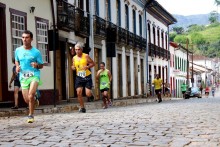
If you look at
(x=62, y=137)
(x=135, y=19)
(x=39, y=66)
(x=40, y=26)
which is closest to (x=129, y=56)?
(x=135, y=19)

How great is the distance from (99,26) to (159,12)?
18.2 metres

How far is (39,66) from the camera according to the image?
851 centimetres

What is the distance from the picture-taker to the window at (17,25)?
586 inches

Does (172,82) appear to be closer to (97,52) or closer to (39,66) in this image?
(97,52)

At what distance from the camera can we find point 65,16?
18656mm

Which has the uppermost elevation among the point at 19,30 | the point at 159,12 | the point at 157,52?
the point at 159,12

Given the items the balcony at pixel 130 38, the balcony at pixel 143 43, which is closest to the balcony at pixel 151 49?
the balcony at pixel 143 43

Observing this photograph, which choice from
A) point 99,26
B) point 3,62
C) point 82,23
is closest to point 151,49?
point 99,26

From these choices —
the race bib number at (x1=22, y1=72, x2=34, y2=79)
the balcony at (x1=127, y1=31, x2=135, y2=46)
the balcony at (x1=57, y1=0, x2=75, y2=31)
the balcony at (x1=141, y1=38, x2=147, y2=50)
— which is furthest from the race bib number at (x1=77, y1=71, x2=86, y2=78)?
the balcony at (x1=141, y1=38, x2=147, y2=50)

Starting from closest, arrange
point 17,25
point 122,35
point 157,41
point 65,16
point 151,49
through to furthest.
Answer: point 17,25
point 65,16
point 122,35
point 151,49
point 157,41

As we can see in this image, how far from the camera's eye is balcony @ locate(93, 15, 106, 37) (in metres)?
23.0

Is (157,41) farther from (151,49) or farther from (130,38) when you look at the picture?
(130,38)

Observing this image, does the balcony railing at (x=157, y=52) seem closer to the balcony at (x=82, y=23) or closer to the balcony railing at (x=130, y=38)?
the balcony railing at (x=130, y=38)

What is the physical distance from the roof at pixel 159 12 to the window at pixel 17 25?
21643 millimetres
